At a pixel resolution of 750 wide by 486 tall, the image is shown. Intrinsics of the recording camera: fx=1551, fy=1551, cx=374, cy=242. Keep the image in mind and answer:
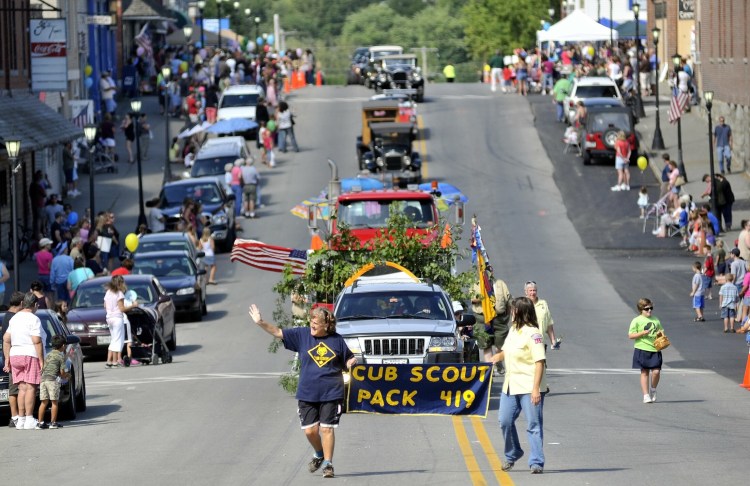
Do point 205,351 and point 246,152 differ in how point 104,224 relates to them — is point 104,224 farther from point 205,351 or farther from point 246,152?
point 246,152

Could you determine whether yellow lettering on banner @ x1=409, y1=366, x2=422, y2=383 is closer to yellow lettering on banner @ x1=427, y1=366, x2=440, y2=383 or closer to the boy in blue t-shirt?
yellow lettering on banner @ x1=427, y1=366, x2=440, y2=383

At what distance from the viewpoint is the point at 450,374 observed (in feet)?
57.4

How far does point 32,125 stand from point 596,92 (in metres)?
24.1

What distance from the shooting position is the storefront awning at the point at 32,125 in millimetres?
38812

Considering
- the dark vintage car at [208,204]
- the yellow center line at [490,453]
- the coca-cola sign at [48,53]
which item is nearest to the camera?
the yellow center line at [490,453]

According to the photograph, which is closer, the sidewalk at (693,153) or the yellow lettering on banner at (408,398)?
the yellow lettering on banner at (408,398)

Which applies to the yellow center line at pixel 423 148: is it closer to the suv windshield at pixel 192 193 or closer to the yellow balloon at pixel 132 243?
the suv windshield at pixel 192 193

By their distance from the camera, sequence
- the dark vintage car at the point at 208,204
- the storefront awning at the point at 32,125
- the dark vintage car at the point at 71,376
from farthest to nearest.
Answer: the dark vintage car at the point at 208,204
the storefront awning at the point at 32,125
the dark vintage car at the point at 71,376

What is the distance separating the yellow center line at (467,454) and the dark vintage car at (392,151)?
32.1m

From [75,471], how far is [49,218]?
27.4 meters

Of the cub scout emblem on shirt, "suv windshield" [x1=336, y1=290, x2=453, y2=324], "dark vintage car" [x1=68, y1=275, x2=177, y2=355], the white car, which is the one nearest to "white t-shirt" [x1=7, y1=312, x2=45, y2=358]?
"suv windshield" [x1=336, y1=290, x2=453, y2=324]

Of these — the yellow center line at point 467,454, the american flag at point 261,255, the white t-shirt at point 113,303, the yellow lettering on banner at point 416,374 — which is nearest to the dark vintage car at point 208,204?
the white t-shirt at point 113,303

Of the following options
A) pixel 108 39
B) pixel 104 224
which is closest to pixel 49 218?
pixel 104 224

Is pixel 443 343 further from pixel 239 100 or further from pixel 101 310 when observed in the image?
pixel 239 100
